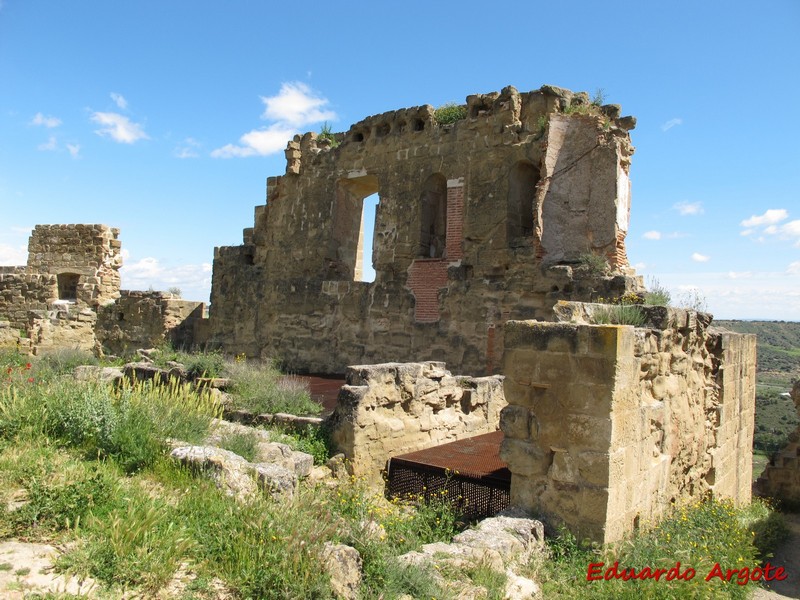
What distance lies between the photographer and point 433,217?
11469mm

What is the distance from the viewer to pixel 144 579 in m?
3.31

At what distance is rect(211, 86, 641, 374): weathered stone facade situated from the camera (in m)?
9.48

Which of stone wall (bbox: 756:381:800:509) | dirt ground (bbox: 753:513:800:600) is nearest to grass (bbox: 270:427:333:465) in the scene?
dirt ground (bbox: 753:513:800:600)

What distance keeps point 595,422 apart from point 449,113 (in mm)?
7586

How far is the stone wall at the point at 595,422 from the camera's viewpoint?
4727mm

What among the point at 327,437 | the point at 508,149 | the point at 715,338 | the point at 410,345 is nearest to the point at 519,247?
the point at 508,149

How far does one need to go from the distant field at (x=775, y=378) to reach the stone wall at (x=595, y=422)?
3289mm

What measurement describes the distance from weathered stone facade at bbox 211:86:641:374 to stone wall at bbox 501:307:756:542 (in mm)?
3079

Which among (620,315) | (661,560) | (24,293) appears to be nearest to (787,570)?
(661,560)

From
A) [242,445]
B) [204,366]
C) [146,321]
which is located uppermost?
[146,321]

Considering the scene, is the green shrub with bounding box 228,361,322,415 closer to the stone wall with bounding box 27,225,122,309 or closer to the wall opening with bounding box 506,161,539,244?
the wall opening with bounding box 506,161,539,244

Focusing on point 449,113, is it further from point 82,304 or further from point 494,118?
point 82,304

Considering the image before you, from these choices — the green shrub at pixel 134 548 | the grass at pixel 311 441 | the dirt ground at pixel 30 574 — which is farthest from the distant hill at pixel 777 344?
the dirt ground at pixel 30 574

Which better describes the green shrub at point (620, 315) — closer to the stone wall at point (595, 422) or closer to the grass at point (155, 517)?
Answer: the stone wall at point (595, 422)
